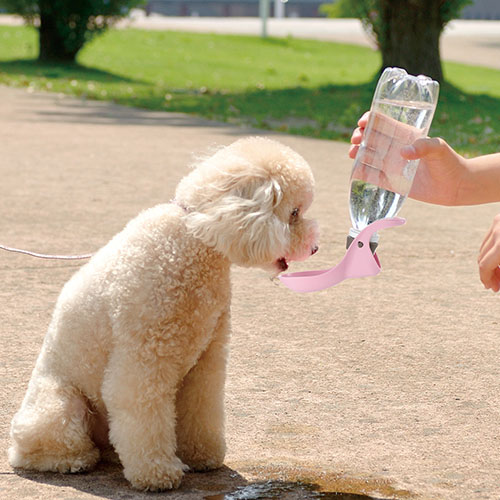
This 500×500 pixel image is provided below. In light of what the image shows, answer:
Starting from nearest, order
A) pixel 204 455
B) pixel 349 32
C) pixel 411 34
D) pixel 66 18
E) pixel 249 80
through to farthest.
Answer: pixel 204 455 < pixel 411 34 < pixel 249 80 < pixel 66 18 < pixel 349 32

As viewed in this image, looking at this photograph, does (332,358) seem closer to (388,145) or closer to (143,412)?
(388,145)

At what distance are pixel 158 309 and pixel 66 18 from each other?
17.8 metres

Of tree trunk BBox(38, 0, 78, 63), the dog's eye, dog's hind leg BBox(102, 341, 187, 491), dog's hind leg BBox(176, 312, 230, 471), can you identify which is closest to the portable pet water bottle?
the dog's eye

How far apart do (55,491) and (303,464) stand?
0.82m

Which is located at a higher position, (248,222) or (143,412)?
(248,222)

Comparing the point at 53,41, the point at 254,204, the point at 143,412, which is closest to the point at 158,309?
the point at 143,412

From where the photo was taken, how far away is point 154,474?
299 centimetres

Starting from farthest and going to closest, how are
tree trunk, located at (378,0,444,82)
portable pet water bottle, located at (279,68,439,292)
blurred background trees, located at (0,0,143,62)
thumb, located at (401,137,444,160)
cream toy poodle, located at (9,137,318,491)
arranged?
blurred background trees, located at (0,0,143,62) < tree trunk, located at (378,0,444,82) < portable pet water bottle, located at (279,68,439,292) < thumb, located at (401,137,444,160) < cream toy poodle, located at (9,137,318,491)

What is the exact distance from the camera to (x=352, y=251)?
3.12m

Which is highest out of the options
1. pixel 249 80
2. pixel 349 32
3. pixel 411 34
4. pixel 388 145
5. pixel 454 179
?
pixel 388 145

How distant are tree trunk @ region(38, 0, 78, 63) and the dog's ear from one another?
18.0m

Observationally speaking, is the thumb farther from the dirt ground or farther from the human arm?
the dirt ground

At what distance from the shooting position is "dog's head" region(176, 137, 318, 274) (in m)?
2.81

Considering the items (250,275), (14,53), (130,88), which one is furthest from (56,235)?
(14,53)
